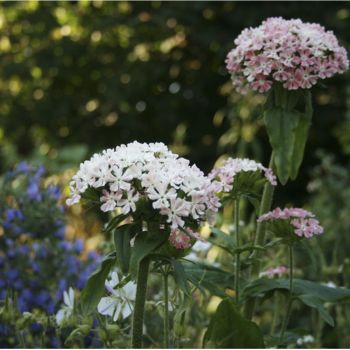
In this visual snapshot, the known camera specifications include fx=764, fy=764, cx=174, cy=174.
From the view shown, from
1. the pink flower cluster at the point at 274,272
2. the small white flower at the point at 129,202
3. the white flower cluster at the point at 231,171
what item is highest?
the white flower cluster at the point at 231,171

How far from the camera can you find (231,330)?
165 cm

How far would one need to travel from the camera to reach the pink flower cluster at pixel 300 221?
1.73 m

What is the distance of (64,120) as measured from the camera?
6324 mm

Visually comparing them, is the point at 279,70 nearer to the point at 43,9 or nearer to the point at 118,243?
the point at 118,243

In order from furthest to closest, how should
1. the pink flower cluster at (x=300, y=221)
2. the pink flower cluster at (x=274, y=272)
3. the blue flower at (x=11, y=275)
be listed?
1. the blue flower at (x=11, y=275)
2. the pink flower cluster at (x=274, y=272)
3. the pink flower cluster at (x=300, y=221)

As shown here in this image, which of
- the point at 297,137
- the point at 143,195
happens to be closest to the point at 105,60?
the point at 297,137

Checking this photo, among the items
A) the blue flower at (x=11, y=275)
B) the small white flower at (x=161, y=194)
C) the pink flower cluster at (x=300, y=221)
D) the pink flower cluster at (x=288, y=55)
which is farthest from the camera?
the blue flower at (x=11, y=275)

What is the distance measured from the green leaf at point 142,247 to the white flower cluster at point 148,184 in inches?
1.7

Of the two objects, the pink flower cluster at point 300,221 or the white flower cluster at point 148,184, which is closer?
the white flower cluster at point 148,184

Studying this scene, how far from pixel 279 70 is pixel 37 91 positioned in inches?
187

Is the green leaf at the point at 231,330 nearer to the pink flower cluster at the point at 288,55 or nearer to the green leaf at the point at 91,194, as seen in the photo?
the green leaf at the point at 91,194

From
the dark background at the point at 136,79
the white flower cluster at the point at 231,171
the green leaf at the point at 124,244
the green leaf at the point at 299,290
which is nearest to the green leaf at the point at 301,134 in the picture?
the white flower cluster at the point at 231,171

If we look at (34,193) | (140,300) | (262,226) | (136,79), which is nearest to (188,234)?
(140,300)

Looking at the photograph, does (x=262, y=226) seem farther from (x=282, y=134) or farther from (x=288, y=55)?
(x=288, y=55)
